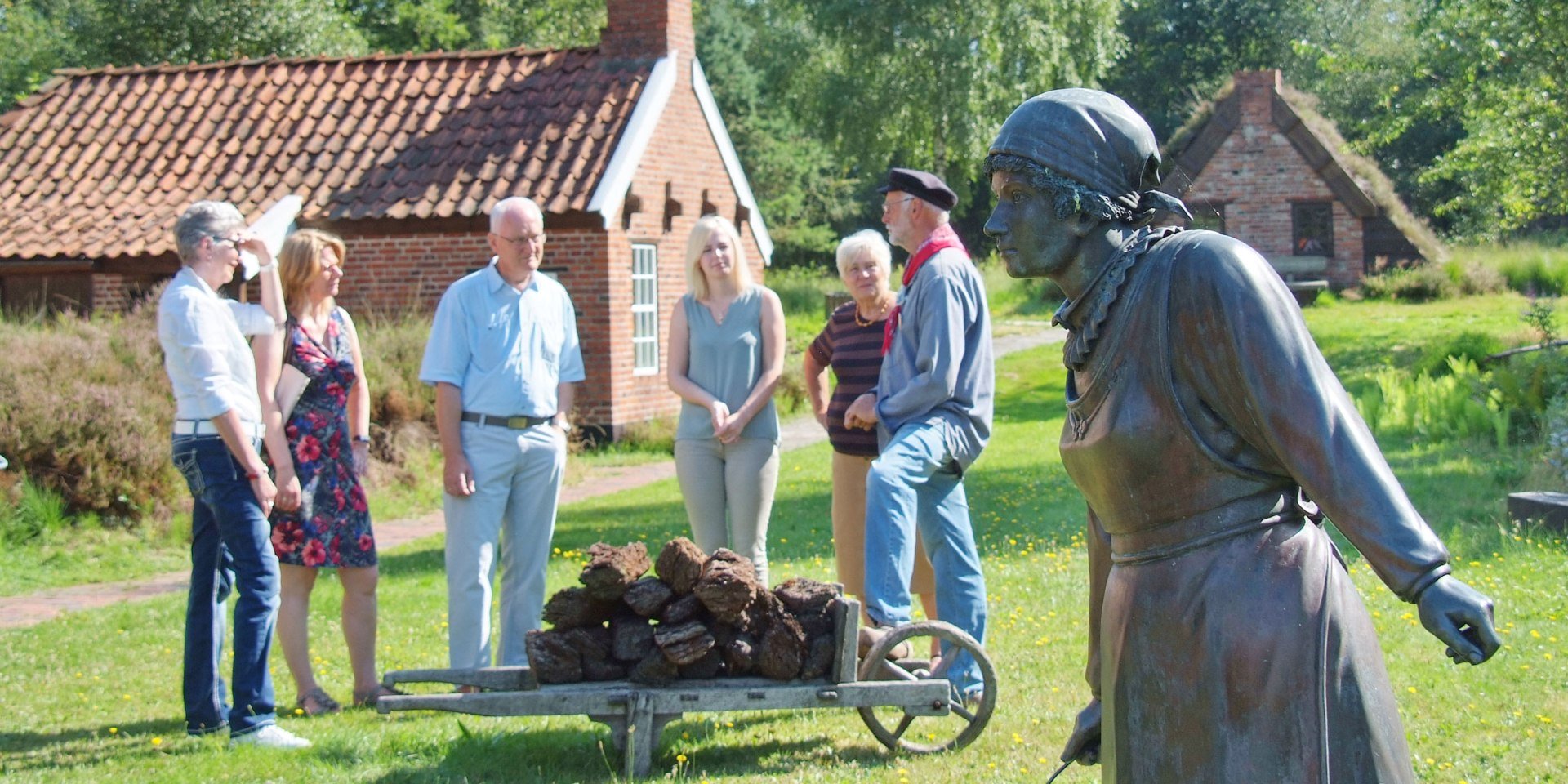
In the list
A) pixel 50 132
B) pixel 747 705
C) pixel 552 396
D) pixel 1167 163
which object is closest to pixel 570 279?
pixel 50 132

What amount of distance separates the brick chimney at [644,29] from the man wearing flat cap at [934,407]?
529 inches

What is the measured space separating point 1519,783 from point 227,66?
19931 mm

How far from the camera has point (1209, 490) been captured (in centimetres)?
240

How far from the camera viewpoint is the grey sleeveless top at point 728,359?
6801mm

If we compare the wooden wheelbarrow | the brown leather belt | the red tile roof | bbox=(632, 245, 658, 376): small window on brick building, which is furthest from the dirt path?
the brown leather belt

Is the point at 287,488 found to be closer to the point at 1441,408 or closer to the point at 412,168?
the point at 1441,408

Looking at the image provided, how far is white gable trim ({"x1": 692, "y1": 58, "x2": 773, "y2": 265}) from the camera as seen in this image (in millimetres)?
20155

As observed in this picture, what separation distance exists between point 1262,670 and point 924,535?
3.87 metres

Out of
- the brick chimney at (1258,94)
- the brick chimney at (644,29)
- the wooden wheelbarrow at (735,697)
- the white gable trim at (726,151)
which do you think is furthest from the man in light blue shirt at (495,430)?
the brick chimney at (1258,94)

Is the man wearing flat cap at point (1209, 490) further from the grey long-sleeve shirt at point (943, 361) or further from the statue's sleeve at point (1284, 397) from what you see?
the grey long-sleeve shirt at point (943, 361)

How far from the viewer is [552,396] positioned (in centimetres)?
666

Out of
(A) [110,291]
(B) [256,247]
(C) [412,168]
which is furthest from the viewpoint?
(C) [412,168]

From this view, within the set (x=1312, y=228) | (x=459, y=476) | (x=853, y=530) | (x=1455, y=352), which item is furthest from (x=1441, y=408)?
(x=1312, y=228)

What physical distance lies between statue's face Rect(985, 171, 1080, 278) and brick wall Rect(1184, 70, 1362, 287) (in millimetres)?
34904
